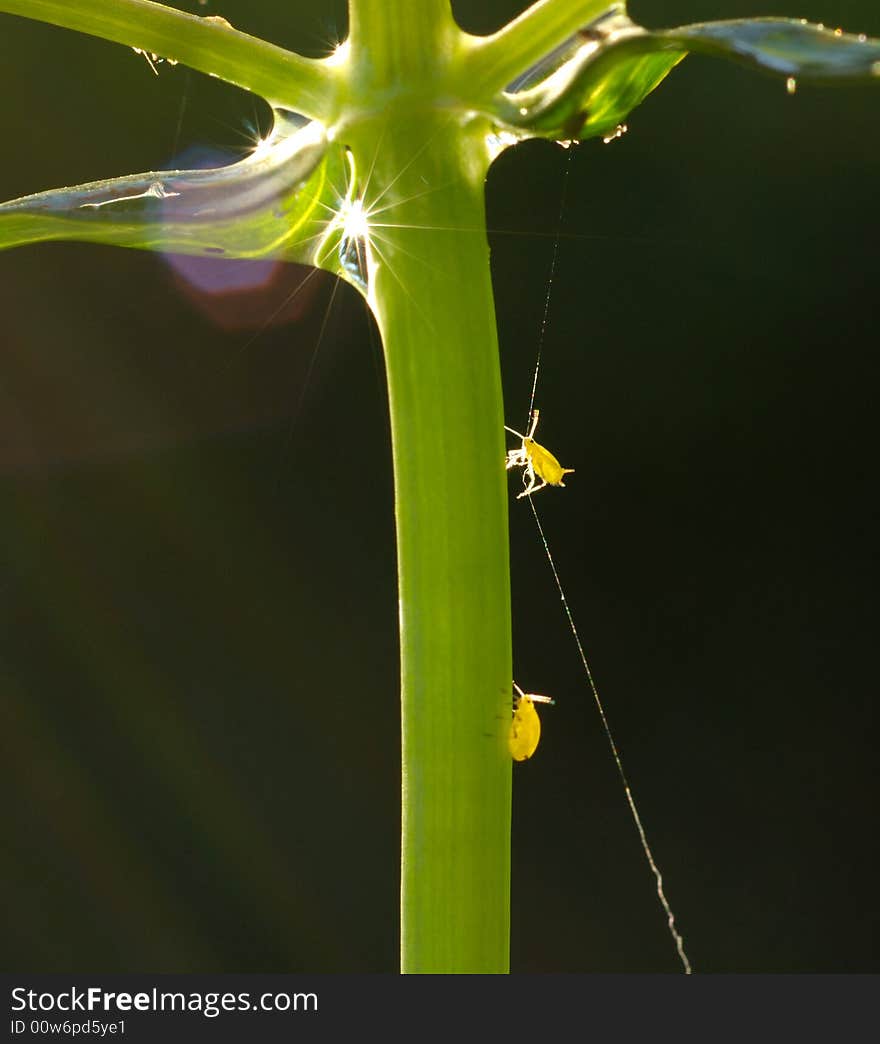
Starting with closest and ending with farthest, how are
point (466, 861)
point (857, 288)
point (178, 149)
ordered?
point (466, 861) < point (178, 149) < point (857, 288)

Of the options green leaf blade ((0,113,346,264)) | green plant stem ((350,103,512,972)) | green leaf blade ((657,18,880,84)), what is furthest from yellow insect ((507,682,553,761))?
green leaf blade ((657,18,880,84))

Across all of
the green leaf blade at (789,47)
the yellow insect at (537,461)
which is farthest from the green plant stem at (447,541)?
the yellow insect at (537,461)

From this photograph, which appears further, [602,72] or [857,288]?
[857,288]

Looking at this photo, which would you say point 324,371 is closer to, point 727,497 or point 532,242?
point 532,242

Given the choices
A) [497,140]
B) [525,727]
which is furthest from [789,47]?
[525,727]

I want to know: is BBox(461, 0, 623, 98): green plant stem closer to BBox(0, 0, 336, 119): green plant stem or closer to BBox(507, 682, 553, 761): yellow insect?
BBox(0, 0, 336, 119): green plant stem

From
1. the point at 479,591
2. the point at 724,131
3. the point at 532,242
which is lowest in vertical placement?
the point at 479,591

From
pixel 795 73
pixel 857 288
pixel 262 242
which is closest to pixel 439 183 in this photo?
pixel 262 242
